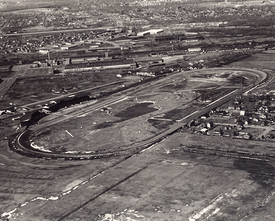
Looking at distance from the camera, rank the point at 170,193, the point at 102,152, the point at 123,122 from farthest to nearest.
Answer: the point at 123,122
the point at 102,152
the point at 170,193

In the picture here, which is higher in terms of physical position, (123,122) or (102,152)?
(123,122)

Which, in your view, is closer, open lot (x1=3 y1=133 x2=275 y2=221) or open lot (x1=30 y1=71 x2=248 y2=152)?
open lot (x1=3 y1=133 x2=275 y2=221)

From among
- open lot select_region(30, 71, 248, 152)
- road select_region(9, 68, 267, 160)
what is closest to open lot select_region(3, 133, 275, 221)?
road select_region(9, 68, 267, 160)

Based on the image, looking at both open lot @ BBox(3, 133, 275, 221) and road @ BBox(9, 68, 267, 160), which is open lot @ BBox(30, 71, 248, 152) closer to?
road @ BBox(9, 68, 267, 160)

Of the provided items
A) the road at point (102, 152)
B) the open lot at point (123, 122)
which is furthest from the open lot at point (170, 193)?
the open lot at point (123, 122)

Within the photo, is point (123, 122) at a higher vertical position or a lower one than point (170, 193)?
higher

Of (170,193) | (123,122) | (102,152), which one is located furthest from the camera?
(123,122)

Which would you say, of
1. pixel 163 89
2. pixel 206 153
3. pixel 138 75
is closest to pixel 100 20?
pixel 138 75

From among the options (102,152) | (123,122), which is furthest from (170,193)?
(123,122)

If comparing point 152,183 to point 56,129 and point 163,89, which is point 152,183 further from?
point 163,89

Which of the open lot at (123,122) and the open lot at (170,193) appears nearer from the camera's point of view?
the open lot at (170,193)

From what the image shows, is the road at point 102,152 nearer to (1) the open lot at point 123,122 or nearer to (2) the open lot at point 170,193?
(1) the open lot at point 123,122

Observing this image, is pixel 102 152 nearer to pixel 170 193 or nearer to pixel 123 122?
pixel 123 122

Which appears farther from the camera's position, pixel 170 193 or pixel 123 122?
pixel 123 122
